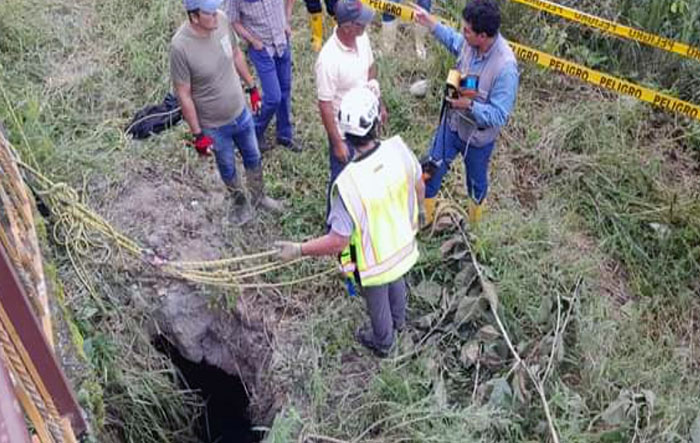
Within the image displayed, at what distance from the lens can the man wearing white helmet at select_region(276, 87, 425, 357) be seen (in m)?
3.81

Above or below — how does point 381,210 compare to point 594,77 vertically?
above

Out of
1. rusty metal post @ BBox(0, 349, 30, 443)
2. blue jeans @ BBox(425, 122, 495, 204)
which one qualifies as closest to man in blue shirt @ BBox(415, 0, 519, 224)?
blue jeans @ BBox(425, 122, 495, 204)

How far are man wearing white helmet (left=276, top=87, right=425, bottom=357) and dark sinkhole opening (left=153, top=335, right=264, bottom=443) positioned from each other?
1.72 meters

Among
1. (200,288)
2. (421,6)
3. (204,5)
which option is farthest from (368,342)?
(421,6)

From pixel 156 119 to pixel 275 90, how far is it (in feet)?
2.85

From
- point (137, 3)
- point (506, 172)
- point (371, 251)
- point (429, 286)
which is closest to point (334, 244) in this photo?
point (371, 251)

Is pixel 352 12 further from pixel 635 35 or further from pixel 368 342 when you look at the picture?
pixel 635 35

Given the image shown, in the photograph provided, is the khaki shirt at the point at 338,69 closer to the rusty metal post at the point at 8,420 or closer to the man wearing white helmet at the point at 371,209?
the man wearing white helmet at the point at 371,209

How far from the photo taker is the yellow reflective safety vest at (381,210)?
381 centimetres

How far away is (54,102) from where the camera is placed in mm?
6090

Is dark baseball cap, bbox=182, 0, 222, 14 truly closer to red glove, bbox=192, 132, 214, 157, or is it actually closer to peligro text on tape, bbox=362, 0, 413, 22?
red glove, bbox=192, 132, 214, 157

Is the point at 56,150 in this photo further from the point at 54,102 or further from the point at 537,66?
the point at 537,66

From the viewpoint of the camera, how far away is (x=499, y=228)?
17.2 feet

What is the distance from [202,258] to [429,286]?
140 cm
